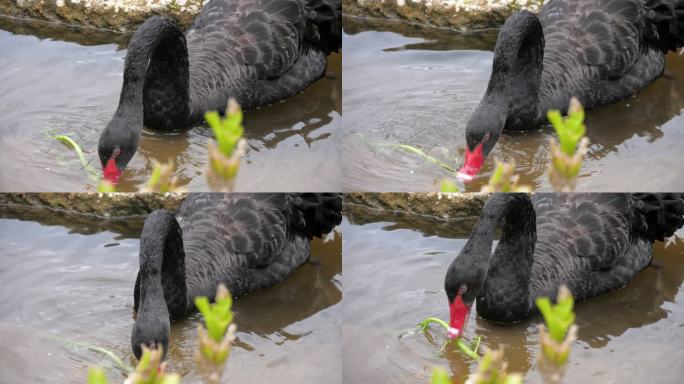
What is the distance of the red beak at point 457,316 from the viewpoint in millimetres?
4027

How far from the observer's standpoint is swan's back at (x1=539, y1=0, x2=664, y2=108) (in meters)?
5.38

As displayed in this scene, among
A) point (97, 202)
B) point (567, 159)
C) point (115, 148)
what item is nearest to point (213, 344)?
point (567, 159)

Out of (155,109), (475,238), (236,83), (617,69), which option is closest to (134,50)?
(155,109)

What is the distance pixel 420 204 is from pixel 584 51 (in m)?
1.36

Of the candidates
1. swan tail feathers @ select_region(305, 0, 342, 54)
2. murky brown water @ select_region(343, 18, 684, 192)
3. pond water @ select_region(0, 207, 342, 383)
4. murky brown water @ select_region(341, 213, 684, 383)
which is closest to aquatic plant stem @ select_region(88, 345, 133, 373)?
pond water @ select_region(0, 207, 342, 383)

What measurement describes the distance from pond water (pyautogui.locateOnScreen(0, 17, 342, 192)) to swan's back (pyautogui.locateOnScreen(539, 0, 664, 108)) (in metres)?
1.10

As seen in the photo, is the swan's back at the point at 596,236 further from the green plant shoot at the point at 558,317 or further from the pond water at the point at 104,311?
the green plant shoot at the point at 558,317

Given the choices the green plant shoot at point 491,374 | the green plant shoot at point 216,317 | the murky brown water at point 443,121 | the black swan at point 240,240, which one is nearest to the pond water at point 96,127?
the murky brown water at point 443,121

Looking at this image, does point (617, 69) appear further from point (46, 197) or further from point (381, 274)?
point (46, 197)

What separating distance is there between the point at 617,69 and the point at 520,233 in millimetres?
1254

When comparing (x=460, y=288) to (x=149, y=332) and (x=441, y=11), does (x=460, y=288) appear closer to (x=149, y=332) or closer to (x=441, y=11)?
(x=149, y=332)

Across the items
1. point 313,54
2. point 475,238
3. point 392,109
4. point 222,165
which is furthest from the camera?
point 313,54

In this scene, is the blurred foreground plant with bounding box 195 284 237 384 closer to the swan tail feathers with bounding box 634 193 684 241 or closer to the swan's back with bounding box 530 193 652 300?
the swan's back with bounding box 530 193 652 300

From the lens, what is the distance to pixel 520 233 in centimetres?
479
